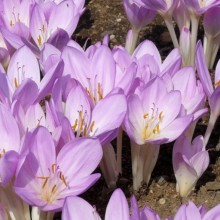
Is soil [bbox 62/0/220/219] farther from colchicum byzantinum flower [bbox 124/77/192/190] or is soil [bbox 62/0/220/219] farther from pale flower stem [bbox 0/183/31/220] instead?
pale flower stem [bbox 0/183/31/220]

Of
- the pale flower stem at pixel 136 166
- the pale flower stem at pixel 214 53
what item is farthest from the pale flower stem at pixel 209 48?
the pale flower stem at pixel 136 166

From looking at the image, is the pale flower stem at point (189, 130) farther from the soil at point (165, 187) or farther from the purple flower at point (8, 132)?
the purple flower at point (8, 132)

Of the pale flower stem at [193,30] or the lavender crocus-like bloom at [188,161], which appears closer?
the lavender crocus-like bloom at [188,161]

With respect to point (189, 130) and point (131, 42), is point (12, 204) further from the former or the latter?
point (131, 42)

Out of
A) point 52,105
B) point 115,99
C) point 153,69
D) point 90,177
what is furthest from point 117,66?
point 90,177

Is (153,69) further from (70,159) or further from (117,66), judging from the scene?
(70,159)

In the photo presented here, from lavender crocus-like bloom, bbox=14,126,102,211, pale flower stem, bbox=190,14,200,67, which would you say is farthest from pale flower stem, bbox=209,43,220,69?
lavender crocus-like bloom, bbox=14,126,102,211
